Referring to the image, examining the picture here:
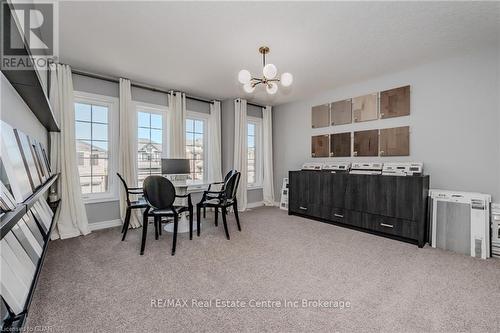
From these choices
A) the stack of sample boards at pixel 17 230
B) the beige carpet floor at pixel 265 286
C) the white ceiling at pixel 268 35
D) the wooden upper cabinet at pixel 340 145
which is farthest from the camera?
the wooden upper cabinet at pixel 340 145

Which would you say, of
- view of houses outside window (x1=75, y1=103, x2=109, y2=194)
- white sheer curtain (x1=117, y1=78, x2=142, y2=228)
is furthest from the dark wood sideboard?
view of houses outside window (x1=75, y1=103, x2=109, y2=194)

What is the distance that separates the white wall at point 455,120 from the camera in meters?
2.94

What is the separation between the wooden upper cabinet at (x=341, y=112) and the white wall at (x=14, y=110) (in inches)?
179

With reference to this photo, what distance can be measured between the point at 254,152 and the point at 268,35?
3491 millimetres

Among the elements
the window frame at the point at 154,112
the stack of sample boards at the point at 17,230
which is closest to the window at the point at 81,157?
the window frame at the point at 154,112

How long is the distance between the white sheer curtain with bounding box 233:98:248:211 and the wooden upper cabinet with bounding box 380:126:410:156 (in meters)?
2.76

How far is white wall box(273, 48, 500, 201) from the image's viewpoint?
294cm

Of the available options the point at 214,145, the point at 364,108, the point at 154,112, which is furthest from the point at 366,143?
the point at 154,112

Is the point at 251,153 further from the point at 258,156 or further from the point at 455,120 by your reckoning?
the point at 455,120

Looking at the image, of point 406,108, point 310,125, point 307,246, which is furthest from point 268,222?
point 406,108

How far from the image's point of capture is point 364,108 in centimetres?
418

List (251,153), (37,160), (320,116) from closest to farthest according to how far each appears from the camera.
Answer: (37,160) → (320,116) → (251,153)

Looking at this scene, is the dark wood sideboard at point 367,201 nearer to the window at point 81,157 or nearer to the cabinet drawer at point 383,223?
the cabinet drawer at point 383,223

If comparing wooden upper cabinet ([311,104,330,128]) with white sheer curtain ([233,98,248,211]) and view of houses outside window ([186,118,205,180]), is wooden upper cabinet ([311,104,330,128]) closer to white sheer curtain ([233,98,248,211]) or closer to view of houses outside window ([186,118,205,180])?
white sheer curtain ([233,98,248,211])
